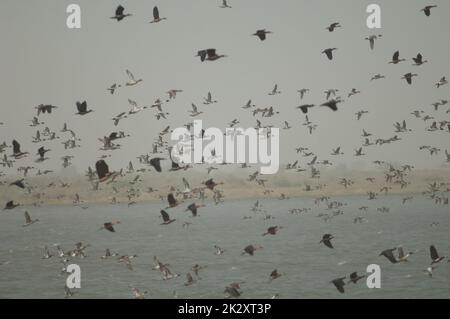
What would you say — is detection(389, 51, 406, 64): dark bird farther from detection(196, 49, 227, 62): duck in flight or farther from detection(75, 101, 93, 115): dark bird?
detection(75, 101, 93, 115): dark bird

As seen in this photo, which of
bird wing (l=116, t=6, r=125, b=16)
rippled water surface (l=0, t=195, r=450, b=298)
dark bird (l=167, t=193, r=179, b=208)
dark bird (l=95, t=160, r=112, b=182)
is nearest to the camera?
dark bird (l=95, t=160, r=112, b=182)

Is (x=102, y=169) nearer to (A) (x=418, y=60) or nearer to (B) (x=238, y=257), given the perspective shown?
(A) (x=418, y=60)

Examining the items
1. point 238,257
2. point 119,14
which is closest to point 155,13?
point 119,14

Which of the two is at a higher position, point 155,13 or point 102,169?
point 155,13

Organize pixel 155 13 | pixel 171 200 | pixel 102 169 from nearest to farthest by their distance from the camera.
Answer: pixel 102 169 < pixel 171 200 < pixel 155 13

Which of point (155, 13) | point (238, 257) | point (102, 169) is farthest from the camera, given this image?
point (238, 257)

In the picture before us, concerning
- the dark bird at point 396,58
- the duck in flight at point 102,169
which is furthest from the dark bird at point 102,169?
the dark bird at point 396,58

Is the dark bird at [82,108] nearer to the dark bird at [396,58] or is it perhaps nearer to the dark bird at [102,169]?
the dark bird at [102,169]

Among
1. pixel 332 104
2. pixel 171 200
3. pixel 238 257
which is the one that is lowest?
pixel 238 257

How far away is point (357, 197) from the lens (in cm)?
19825

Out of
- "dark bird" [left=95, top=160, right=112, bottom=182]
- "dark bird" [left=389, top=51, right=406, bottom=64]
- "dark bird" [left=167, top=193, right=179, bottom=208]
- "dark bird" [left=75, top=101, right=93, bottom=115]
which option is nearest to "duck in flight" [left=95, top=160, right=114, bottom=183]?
"dark bird" [left=95, top=160, right=112, bottom=182]

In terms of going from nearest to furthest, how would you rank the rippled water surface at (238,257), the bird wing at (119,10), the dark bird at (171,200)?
the dark bird at (171,200) < the bird wing at (119,10) < the rippled water surface at (238,257)

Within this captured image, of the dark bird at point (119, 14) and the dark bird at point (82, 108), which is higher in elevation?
the dark bird at point (119, 14)

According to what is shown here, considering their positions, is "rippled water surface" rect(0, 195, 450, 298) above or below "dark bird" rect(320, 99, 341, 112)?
below
